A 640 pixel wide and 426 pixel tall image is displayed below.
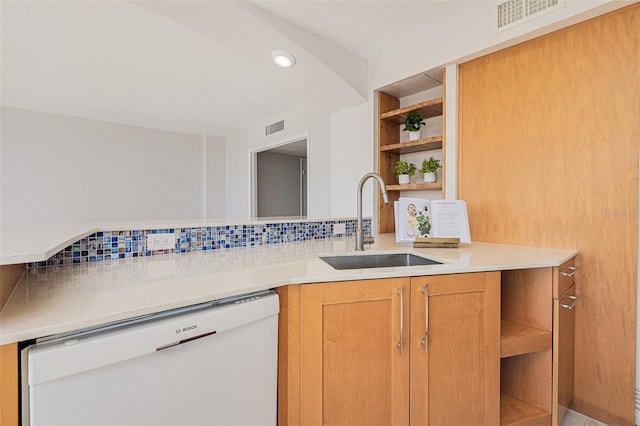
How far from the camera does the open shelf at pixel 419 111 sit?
2277 mm

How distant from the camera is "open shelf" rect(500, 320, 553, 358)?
4.53ft

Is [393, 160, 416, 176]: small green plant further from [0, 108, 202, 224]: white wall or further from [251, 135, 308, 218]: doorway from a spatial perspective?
[0, 108, 202, 224]: white wall

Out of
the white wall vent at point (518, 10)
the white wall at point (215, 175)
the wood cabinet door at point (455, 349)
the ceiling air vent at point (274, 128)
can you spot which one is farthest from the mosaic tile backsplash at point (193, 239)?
the white wall at point (215, 175)

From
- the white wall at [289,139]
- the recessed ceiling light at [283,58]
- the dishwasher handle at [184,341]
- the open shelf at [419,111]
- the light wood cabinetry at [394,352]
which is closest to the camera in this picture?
the dishwasher handle at [184,341]

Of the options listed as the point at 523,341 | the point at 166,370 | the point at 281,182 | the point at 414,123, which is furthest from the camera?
the point at 281,182

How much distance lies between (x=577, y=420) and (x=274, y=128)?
3.85 meters

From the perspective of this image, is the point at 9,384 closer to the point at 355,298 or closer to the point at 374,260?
the point at 355,298

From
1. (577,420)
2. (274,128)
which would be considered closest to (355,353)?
(577,420)

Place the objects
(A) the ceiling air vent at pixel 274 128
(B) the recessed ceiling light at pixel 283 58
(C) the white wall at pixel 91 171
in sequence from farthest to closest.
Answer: (A) the ceiling air vent at pixel 274 128
(C) the white wall at pixel 91 171
(B) the recessed ceiling light at pixel 283 58

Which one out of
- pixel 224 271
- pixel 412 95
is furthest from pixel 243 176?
pixel 224 271

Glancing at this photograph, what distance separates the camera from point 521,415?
1.45 m

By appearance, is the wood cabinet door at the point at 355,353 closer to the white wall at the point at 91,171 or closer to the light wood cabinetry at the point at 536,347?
the light wood cabinetry at the point at 536,347

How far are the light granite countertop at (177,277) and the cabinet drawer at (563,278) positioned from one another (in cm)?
5

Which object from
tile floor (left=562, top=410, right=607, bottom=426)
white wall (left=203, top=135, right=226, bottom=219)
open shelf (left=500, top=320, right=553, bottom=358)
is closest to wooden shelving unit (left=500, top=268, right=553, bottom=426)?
open shelf (left=500, top=320, right=553, bottom=358)
